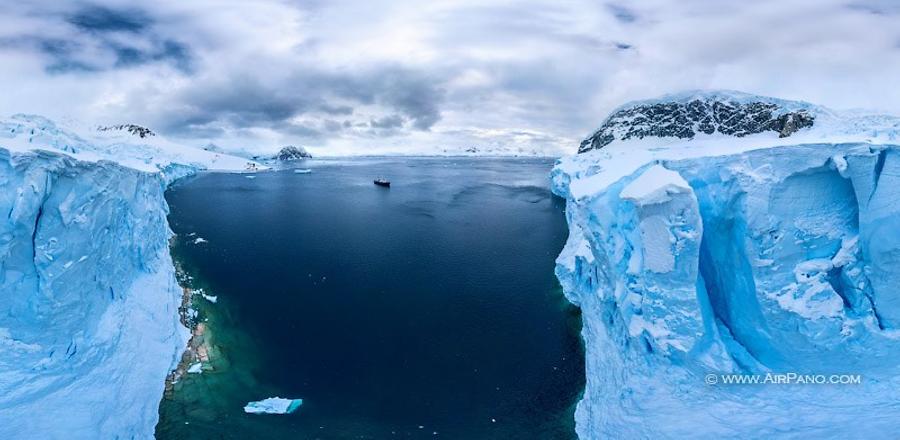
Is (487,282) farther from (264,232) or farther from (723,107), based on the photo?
(723,107)

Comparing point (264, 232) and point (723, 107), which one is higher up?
point (723, 107)

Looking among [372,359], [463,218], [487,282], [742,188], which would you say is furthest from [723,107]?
[372,359]

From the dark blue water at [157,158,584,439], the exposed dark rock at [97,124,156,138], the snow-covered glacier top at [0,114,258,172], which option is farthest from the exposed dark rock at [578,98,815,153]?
the exposed dark rock at [97,124,156,138]

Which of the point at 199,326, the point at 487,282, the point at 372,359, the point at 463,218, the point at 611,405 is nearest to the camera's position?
the point at 611,405

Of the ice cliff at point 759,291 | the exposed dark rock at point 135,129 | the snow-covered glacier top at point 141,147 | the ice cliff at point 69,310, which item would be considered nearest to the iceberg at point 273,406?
the ice cliff at point 69,310

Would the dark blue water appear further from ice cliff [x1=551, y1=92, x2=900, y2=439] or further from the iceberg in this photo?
ice cliff [x1=551, y1=92, x2=900, y2=439]

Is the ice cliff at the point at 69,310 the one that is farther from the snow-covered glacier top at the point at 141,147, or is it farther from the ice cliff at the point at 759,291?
the ice cliff at the point at 759,291

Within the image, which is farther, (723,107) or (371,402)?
(723,107)
